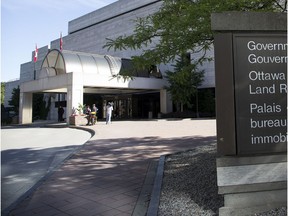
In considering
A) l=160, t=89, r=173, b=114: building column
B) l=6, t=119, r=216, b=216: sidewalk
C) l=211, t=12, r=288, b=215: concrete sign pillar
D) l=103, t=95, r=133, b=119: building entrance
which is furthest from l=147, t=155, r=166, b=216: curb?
l=103, t=95, r=133, b=119: building entrance

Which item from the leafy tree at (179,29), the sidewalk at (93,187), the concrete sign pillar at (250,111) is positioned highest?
the leafy tree at (179,29)

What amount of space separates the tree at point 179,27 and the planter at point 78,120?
17704mm

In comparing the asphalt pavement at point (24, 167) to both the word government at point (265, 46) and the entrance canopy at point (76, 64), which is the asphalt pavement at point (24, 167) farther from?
the entrance canopy at point (76, 64)

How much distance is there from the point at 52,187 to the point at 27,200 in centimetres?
74

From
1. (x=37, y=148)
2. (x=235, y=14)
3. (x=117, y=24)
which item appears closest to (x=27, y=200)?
(x=235, y=14)

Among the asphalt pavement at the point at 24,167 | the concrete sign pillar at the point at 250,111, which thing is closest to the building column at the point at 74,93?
the asphalt pavement at the point at 24,167

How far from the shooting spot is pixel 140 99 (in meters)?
39.8

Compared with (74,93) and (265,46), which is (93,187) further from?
(74,93)

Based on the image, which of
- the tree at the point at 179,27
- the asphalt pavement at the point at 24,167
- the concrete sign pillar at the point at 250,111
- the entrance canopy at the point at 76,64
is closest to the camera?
the concrete sign pillar at the point at 250,111

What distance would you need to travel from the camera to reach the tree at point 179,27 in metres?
5.04

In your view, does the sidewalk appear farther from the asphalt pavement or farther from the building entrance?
the building entrance

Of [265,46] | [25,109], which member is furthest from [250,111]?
[25,109]

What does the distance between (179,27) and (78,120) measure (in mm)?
18959

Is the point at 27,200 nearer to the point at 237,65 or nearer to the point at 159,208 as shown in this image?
the point at 159,208
